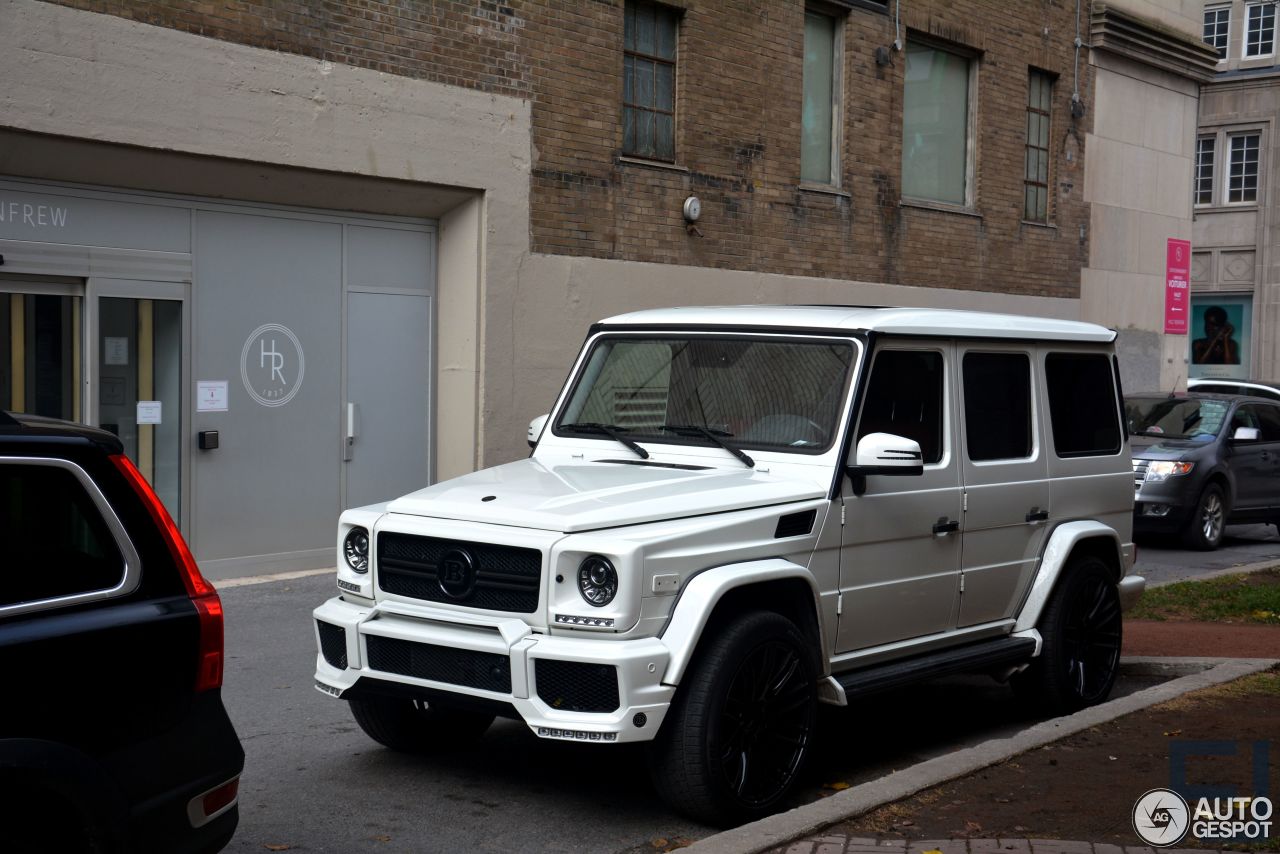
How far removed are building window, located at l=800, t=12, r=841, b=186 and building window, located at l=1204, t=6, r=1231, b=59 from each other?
30.2 metres

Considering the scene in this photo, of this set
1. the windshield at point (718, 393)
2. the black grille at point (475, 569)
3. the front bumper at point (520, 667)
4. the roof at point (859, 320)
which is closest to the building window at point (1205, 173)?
the roof at point (859, 320)

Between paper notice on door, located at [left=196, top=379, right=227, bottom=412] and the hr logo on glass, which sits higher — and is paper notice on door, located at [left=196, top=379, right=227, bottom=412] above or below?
below

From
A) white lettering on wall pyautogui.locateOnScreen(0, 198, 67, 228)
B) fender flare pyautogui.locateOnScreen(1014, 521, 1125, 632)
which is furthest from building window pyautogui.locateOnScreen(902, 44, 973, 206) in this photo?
fender flare pyautogui.locateOnScreen(1014, 521, 1125, 632)

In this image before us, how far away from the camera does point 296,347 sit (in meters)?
12.3

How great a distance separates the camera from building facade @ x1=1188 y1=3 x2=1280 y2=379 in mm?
41906

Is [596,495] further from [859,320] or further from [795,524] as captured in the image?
[859,320]

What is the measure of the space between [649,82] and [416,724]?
9836 mm

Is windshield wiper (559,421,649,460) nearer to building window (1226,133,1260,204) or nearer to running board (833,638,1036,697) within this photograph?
running board (833,638,1036,697)

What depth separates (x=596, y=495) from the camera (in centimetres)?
571

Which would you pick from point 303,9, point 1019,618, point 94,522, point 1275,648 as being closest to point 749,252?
point 303,9

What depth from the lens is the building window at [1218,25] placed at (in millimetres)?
43062

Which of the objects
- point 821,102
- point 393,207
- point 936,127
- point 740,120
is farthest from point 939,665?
point 936,127

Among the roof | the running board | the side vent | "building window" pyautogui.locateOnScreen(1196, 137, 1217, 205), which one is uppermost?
"building window" pyautogui.locateOnScreen(1196, 137, 1217, 205)

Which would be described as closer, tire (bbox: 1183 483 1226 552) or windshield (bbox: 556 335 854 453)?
windshield (bbox: 556 335 854 453)
